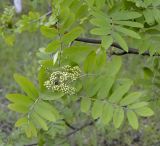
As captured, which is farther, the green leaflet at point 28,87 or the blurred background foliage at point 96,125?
the blurred background foliage at point 96,125

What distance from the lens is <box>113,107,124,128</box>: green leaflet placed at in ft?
3.62

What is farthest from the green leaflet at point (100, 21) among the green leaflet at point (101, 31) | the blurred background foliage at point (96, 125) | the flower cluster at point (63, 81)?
the blurred background foliage at point (96, 125)

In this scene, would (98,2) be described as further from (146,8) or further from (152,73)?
(152,73)

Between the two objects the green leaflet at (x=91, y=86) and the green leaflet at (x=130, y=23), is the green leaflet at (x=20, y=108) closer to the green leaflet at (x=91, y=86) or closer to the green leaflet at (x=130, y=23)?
the green leaflet at (x=91, y=86)

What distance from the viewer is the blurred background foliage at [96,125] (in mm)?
1644

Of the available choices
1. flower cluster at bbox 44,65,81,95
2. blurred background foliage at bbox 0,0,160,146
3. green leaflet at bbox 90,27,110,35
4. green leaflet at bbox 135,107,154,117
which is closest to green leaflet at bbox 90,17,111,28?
green leaflet at bbox 90,27,110,35

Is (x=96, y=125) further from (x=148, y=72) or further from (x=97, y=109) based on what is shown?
(x=97, y=109)

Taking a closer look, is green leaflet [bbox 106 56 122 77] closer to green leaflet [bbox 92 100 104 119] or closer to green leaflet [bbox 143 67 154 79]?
green leaflet [bbox 92 100 104 119]

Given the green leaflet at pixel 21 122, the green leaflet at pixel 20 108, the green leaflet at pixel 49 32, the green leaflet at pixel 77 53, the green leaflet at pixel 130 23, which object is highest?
the green leaflet at pixel 130 23

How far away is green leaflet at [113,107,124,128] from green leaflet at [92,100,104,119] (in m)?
0.04

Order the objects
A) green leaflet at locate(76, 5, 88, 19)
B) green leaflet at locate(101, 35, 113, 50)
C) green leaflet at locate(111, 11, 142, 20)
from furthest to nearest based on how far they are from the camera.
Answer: green leaflet at locate(76, 5, 88, 19)
green leaflet at locate(111, 11, 142, 20)
green leaflet at locate(101, 35, 113, 50)

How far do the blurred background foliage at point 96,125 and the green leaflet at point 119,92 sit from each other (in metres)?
0.43

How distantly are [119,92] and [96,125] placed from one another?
3.91 ft

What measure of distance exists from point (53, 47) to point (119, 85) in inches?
8.5
